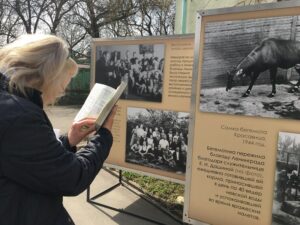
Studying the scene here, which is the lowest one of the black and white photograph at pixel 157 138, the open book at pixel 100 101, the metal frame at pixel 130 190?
the metal frame at pixel 130 190

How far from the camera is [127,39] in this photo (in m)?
4.07

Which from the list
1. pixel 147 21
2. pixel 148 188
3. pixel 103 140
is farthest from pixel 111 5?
pixel 103 140

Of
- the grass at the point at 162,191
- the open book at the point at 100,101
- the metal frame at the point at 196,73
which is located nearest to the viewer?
the open book at the point at 100,101

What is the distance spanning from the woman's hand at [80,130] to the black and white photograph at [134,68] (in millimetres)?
1818

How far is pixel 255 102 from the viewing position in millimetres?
2670

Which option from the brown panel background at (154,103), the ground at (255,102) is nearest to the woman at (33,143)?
the ground at (255,102)

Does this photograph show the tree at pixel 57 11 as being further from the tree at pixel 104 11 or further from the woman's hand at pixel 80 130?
the woman's hand at pixel 80 130

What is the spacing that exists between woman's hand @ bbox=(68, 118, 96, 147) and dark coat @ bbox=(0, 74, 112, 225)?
0.42m

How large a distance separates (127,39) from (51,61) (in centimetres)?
254

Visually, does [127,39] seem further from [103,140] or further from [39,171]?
[39,171]

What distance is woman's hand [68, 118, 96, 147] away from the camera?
81.9 inches

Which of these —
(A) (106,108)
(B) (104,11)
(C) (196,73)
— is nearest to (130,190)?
(C) (196,73)

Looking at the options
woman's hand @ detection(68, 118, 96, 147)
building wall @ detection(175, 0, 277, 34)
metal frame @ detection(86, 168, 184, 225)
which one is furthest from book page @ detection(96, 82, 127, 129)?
building wall @ detection(175, 0, 277, 34)

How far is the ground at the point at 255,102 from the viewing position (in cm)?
252
